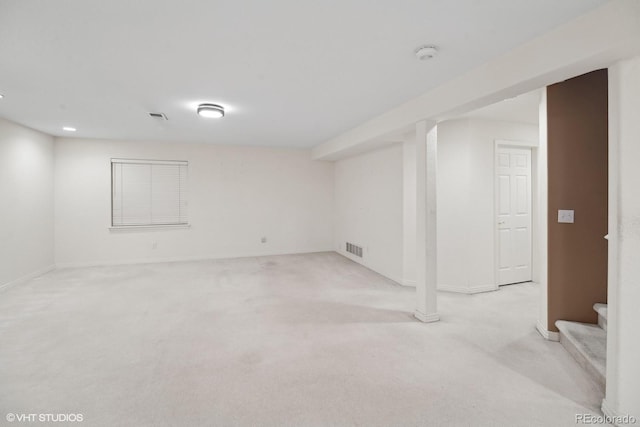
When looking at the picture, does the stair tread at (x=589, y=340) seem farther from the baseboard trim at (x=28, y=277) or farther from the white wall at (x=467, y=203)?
the baseboard trim at (x=28, y=277)

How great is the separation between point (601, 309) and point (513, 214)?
2.15 metres

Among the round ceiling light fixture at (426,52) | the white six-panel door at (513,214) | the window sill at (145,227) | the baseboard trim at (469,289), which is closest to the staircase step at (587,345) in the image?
the baseboard trim at (469,289)

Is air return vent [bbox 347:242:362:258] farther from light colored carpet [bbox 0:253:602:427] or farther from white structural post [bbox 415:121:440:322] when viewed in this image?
white structural post [bbox 415:121:440:322]

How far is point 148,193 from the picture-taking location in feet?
20.0

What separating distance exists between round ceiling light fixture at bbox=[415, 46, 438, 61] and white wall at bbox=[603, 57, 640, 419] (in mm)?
1038

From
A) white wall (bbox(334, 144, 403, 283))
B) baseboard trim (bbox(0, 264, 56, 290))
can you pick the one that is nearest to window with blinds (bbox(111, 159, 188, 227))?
baseboard trim (bbox(0, 264, 56, 290))

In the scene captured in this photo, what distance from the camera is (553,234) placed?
2.89 m

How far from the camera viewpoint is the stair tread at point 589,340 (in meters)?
2.24

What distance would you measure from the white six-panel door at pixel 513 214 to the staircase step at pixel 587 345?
171 centimetres

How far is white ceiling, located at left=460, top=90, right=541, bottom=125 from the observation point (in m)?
3.43

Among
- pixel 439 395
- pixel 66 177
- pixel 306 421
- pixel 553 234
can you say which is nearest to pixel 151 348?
pixel 306 421

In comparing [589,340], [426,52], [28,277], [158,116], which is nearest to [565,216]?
[589,340]

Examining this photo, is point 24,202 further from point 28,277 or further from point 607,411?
point 607,411

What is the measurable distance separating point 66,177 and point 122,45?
485cm
